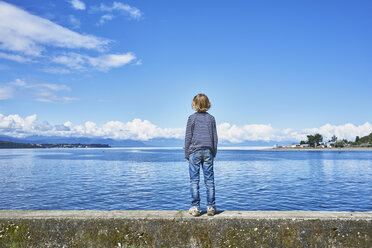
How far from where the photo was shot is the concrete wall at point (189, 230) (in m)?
5.16

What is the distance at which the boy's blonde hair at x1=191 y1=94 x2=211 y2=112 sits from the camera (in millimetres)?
6312

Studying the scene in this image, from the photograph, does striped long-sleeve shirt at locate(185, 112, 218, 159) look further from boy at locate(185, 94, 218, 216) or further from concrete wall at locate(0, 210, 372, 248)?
concrete wall at locate(0, 210, 372, 248)

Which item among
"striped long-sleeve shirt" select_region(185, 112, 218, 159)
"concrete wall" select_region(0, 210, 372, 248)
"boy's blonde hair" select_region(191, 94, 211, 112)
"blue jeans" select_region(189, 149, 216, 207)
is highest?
"boy's blonde hair" select_region(191, 94, 211, 112)

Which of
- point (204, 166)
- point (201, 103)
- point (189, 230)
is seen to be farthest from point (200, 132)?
point (189, 230)

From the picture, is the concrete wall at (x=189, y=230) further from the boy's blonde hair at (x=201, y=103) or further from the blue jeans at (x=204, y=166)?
the boy's blonde hair at (x=201, y=103)

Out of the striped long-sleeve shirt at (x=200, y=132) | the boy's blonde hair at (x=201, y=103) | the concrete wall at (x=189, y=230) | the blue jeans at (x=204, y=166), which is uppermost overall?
the boy's blonde hair at (x=201, y=103)

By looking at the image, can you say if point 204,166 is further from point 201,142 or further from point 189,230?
point 189,230

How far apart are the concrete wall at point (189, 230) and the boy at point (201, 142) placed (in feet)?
3.04

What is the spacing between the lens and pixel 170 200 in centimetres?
2209

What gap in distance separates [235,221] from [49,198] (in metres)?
23.2

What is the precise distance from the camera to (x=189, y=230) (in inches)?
207

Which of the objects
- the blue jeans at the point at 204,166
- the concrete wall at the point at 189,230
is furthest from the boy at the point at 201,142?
the concrete wall at the point at 189,230

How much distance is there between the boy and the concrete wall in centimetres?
93

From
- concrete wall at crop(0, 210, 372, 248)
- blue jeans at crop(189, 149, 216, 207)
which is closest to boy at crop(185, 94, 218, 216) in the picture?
blue jeans at crop(189, 149, 216, 207)
